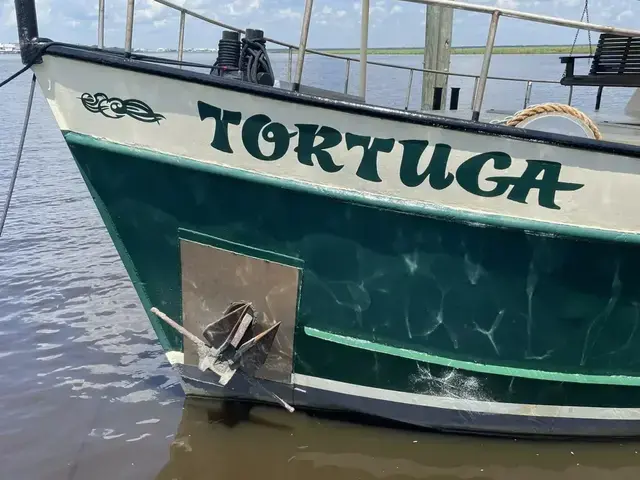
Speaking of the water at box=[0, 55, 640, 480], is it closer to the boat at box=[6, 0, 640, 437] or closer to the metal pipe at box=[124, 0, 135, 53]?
the boat at box=[6, 0, 640, 437]

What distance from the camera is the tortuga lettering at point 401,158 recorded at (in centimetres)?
315

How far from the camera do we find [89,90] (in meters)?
3.34

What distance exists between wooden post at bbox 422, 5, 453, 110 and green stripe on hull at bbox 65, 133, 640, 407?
3.99m

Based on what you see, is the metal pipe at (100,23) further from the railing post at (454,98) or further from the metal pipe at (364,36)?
the railing post at (454,98)

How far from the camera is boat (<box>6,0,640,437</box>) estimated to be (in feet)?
10.4

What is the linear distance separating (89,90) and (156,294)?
1288 millimetres

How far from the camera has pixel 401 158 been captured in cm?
319

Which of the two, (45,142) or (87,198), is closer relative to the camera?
(87,198)

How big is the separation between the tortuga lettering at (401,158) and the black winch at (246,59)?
0.57m

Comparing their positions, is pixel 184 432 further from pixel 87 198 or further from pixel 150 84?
pixel 87 198

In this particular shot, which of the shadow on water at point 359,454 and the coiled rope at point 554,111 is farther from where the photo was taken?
the shadow on water at point 359,454

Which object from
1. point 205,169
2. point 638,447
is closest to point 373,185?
point 205,169

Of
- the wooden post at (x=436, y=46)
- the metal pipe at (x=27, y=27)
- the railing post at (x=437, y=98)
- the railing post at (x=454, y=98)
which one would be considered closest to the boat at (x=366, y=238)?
the metal pipe at (x=27, y=27)

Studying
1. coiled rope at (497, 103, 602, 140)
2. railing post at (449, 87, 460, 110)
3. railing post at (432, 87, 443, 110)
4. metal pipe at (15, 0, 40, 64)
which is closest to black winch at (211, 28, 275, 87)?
metal pipe at (15, 0, 40, 64)
